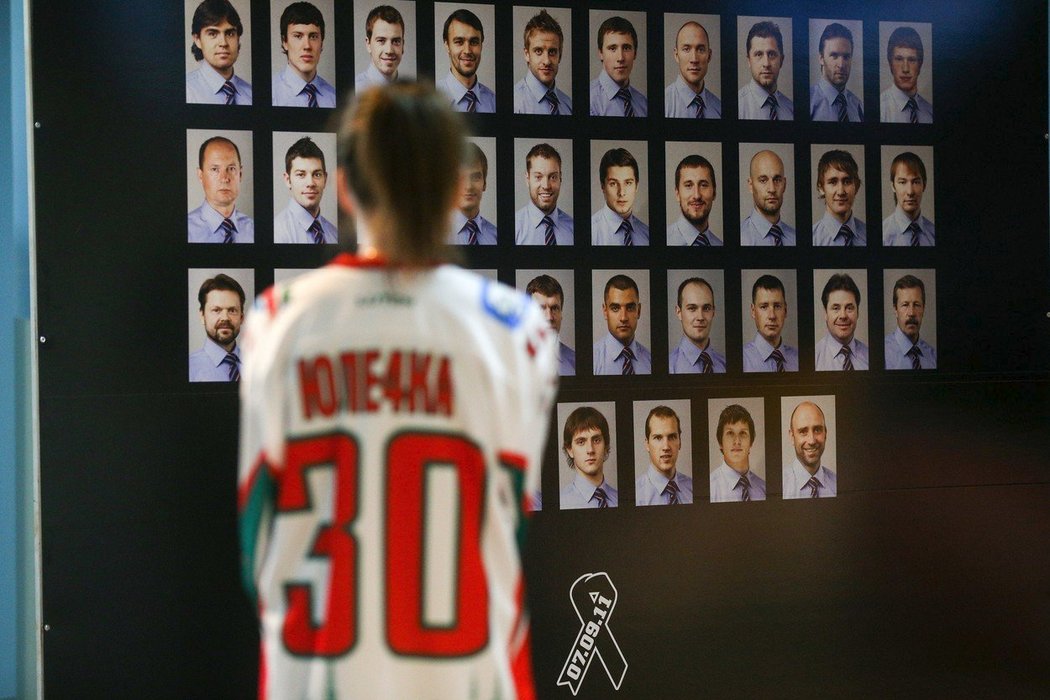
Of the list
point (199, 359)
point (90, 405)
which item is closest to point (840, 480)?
point (199, 359)

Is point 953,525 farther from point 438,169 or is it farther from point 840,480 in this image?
point 438,169

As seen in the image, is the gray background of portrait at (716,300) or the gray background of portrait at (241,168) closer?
the gray background of portrait at (241,168)

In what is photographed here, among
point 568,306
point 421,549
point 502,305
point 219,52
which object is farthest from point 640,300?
point 421,549

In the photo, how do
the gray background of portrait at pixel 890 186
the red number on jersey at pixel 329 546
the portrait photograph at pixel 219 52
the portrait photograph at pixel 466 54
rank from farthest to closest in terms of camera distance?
1. the gray background of portrait at pixel 890 186
2. the portrait photograph at pixel 466 54
3. the portrait photograph at pixel 219 52
4. the red number on jersey at pixel 329 546

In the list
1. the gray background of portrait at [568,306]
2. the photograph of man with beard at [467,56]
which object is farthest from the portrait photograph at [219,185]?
the gray background of portrait at [568,306]

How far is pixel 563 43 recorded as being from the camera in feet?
10.5

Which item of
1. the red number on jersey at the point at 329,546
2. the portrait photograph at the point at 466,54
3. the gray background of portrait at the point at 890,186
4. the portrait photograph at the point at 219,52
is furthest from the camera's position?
the gray background of portrait at the point at 890,186

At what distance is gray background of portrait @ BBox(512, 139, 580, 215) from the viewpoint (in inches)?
125

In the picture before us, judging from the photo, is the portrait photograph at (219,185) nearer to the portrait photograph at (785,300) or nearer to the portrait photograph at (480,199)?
the portrait photograph at (480,199)

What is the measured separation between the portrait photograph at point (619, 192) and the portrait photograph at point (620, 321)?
0.34 feet

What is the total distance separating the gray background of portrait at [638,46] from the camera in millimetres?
3213

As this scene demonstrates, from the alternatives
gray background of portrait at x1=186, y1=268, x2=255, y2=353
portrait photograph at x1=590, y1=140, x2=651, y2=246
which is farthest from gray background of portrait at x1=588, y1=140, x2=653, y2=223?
gray background of portrait at x1=186, y1=268, x2=255, y2=353

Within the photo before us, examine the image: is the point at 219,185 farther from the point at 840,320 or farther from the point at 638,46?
the point at 840,320

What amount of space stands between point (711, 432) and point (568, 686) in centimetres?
85
